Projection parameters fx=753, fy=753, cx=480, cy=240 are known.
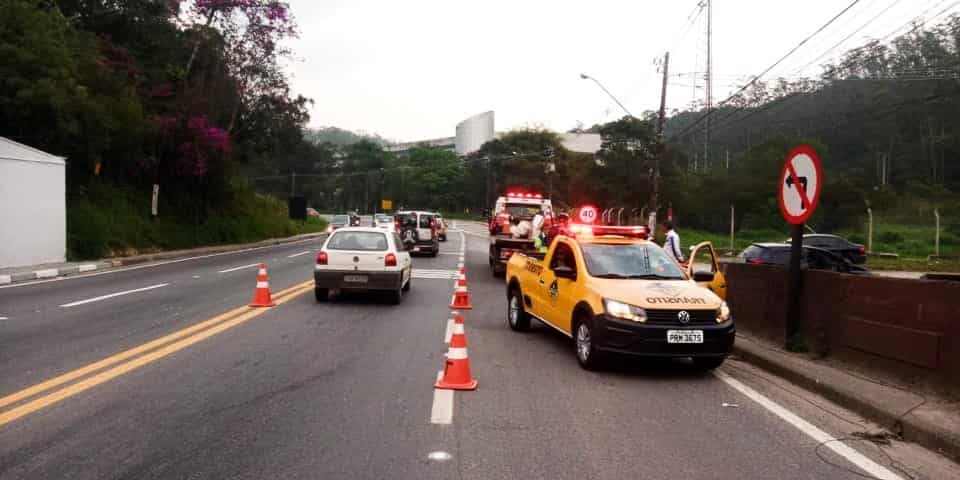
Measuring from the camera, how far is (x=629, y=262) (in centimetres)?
965

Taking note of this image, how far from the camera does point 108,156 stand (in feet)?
97.9

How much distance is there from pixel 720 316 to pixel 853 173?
6632 centimetres

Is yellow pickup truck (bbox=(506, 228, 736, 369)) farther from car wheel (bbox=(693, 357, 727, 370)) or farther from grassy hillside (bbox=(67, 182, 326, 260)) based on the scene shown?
grassy hillside (bbox=(67, 182, 326, 260))

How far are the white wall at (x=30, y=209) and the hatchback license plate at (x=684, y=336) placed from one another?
1968 centimetres

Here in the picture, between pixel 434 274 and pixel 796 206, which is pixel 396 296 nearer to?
pixel 796 206

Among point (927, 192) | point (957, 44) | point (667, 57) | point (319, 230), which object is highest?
point (957, 44)

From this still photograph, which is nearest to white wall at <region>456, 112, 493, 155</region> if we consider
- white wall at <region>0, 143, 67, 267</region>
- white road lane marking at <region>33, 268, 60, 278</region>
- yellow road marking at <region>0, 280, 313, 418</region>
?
white wall at <region>0, 143, 67, 267</region>

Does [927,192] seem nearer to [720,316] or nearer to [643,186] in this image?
[643,186]

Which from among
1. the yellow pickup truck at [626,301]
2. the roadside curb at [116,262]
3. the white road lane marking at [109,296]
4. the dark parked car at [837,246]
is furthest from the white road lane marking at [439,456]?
the dark parked car at [837,246]

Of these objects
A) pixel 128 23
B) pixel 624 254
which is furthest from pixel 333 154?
pixel 624 254

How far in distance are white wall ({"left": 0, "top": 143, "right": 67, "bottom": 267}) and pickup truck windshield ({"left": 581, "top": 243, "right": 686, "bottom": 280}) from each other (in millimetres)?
18063

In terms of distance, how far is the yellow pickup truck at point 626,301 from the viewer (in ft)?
26.5

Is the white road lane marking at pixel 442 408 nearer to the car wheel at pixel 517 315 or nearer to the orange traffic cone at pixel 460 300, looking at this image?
the car wheel at pixel 517 315

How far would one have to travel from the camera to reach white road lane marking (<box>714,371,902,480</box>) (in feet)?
17.2
